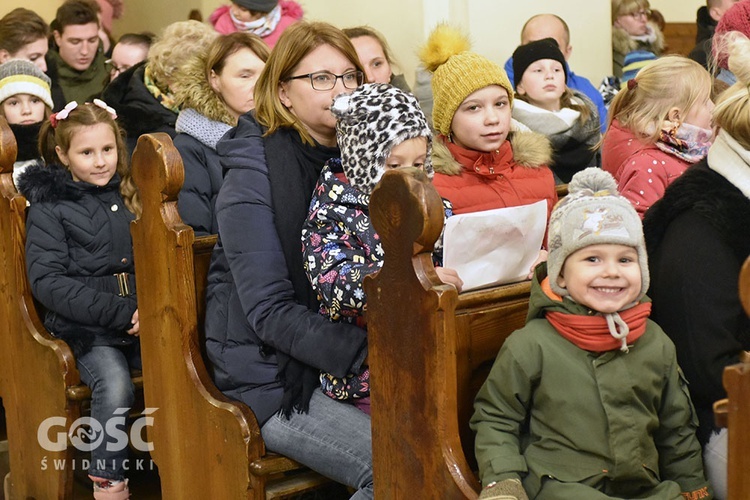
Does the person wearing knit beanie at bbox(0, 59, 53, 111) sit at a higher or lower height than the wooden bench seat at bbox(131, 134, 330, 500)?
higher

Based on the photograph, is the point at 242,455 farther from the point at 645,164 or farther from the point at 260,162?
the point at 645,164

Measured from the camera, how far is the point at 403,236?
7.04ft

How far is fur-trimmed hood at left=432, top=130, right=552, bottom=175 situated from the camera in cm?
309

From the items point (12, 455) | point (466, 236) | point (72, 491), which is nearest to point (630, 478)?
point (466, 236)

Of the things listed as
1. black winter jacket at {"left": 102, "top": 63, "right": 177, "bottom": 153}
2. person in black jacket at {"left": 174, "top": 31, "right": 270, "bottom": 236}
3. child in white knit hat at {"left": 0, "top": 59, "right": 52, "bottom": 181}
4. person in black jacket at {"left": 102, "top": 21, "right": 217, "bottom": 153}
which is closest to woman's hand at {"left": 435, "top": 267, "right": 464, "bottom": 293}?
person in black jacket at {"left": 174, "top": 31, "right": 270, "bottom": 236}

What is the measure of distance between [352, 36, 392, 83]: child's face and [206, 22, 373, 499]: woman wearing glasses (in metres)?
1.80

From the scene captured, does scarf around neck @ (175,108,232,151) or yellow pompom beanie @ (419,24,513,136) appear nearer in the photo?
yellow pompom beanie @ (419,24,513,136)

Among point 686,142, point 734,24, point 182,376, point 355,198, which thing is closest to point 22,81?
point 182,376

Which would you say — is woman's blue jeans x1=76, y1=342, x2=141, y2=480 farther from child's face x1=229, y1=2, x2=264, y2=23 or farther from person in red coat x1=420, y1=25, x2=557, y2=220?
child's face x1=229, y1=2, x2=264, y2=23

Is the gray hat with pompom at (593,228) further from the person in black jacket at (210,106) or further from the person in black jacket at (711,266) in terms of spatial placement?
the person in black jacket at (210,106)

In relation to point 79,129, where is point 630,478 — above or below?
below

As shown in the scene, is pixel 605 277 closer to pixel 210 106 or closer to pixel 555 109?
pixel 210 106

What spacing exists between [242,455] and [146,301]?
0.67 meters

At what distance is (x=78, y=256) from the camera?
374cm
